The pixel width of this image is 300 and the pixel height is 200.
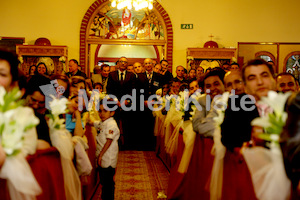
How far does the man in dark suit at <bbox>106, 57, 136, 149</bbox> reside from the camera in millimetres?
9750

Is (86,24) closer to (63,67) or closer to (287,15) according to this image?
(63,67)

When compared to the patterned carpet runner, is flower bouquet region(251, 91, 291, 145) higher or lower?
higher

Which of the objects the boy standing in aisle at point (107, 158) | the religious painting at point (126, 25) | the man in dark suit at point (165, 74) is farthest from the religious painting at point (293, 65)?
the boy standing in aisle at point (107, 158)

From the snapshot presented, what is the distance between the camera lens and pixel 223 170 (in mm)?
→ 3211

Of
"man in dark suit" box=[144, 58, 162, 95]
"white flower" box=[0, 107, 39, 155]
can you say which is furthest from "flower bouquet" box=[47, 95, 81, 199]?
"man in dark suit" box=[144, 58, 162, 95]

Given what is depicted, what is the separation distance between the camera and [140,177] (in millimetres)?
6523

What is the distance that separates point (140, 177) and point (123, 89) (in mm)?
3735

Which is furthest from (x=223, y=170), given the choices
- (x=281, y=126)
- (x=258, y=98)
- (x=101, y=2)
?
(x=101, y=2)

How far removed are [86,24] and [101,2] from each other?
889 mm

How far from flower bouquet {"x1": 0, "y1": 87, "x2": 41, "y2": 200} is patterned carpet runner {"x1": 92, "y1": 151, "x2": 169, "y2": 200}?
10.4 ft

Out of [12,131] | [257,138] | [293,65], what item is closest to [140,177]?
[257,138]

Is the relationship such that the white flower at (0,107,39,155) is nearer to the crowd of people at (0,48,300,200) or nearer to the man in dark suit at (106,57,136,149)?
the crowd of people at (0,48,300,200)

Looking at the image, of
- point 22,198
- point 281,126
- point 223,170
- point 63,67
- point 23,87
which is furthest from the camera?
point 63,67

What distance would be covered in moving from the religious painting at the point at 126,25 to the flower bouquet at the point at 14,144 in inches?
436
